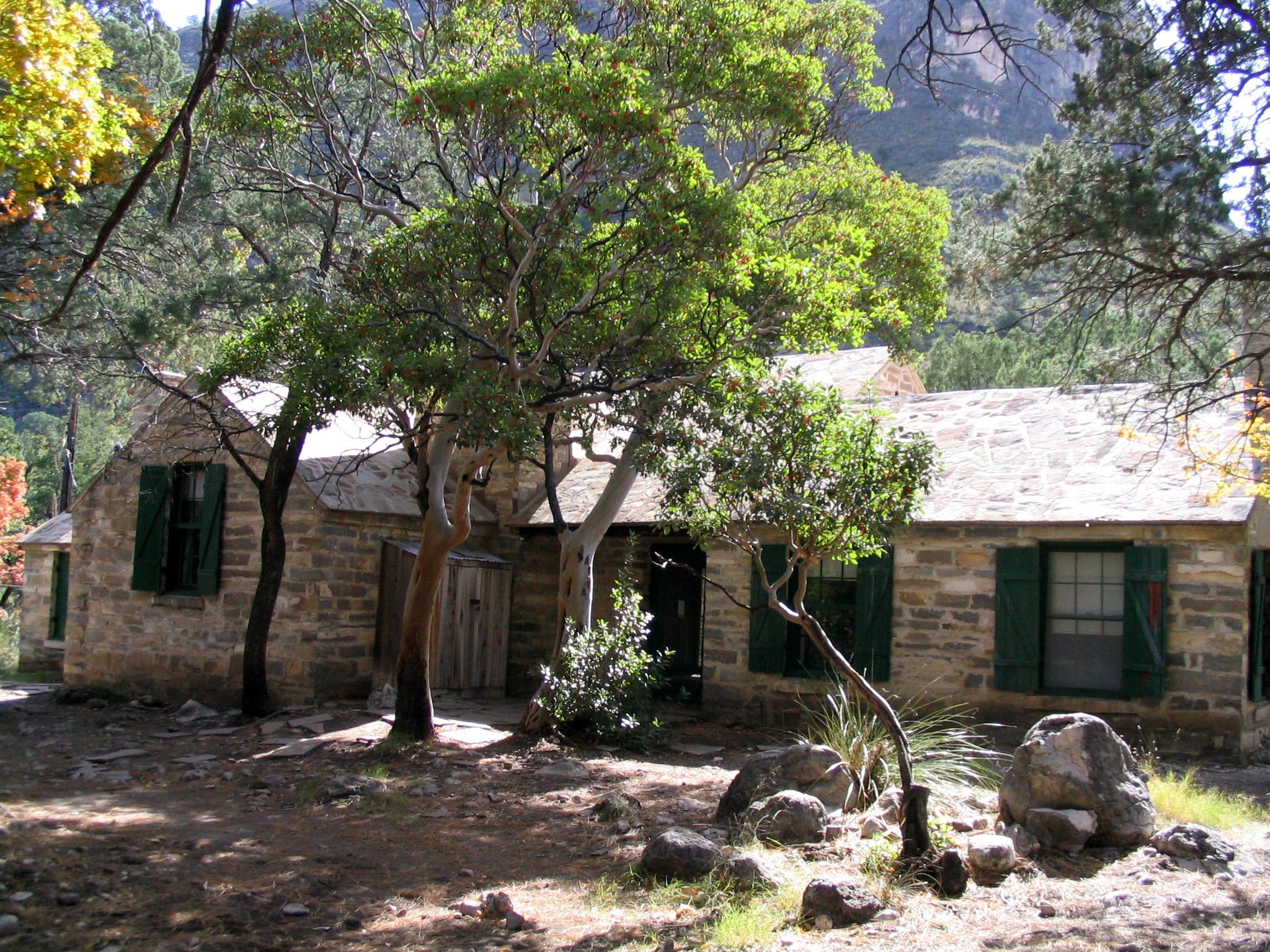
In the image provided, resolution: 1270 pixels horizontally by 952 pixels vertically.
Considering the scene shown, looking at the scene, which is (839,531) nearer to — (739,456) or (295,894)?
(739,456)

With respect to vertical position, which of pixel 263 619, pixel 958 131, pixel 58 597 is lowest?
pixel 58 597

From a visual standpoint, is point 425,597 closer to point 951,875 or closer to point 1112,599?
point 951,875

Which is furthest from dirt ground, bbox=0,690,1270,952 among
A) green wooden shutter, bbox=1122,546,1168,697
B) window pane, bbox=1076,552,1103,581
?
window pane, bbox=1076,552,1103,581

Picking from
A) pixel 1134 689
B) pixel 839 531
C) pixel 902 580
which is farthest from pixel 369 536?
pixel 1134 689

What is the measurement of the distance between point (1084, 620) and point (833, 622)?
8.95 ft

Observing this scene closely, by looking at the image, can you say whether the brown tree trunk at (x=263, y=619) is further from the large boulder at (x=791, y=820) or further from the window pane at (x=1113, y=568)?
the window pane at (x=1113, y=568)

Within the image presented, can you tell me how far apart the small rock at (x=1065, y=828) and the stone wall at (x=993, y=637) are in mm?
4246

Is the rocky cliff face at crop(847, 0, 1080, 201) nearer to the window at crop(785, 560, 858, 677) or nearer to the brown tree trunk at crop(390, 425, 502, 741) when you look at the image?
the window at crop(785, 560, 858, 677)

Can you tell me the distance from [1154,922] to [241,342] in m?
8.46

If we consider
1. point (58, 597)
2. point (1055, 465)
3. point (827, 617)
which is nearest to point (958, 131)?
point (1055, 465)

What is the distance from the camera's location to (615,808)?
26.5ft

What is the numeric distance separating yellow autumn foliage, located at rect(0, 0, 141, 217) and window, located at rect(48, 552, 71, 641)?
11644mm

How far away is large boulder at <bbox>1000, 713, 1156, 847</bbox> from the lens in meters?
6.61

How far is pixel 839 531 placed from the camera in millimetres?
7668
